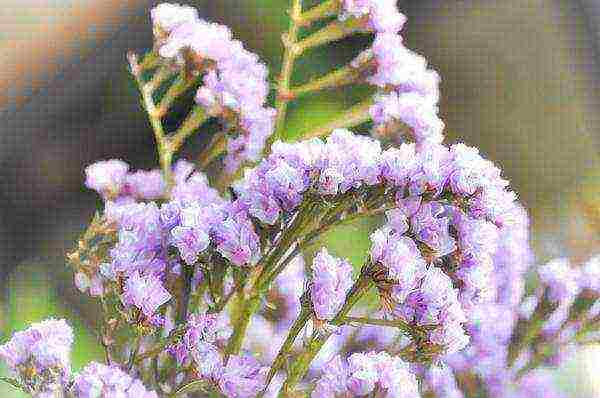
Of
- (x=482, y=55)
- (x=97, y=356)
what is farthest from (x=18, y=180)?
(x=482, y=55)

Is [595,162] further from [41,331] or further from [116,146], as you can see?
[41,331]

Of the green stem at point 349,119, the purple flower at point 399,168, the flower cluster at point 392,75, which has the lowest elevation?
the purple flower at point 399,168

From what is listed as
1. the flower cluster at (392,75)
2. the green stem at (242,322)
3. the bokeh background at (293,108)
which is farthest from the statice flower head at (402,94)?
the bokeh background at (293,108)

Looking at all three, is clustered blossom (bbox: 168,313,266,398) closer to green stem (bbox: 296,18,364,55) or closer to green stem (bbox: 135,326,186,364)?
green stem (bbox: 135,326,186,364)

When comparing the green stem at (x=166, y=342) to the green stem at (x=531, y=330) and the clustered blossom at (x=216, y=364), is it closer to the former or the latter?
the clustered blossom at (x=216, y=364)

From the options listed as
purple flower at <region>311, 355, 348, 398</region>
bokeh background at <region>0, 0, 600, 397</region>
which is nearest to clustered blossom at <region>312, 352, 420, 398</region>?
purple flower at <region>311, 355, 348, 398</region>

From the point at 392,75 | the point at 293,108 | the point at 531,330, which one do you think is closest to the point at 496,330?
the point at 531,330
